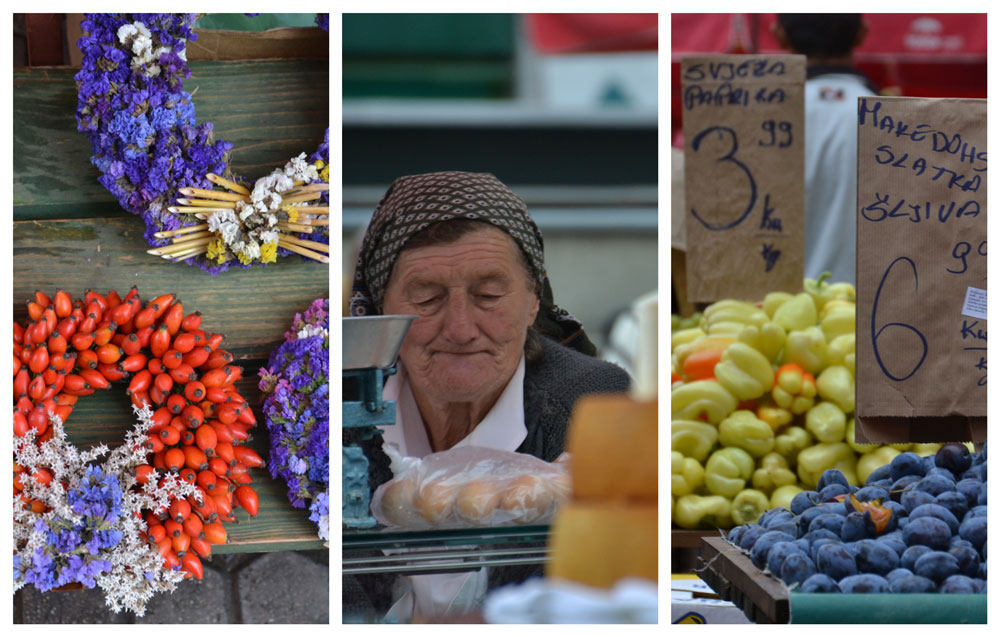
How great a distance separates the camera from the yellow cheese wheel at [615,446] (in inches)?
77.6

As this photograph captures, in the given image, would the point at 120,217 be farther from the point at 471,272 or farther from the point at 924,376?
the point at 924,376

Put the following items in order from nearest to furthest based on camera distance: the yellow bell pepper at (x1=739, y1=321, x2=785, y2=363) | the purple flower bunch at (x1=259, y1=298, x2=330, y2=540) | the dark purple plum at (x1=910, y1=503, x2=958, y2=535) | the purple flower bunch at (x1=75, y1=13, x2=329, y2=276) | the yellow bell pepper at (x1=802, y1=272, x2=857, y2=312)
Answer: the dark purple plum at (x1=910, y1=503, x2=958, y2=535) → the purple flower bunch at (x1=75, y1=13, x2=329, y2=276) → the purple flower bunch at (x1=259, y1=298, x2=330, y2=540) → the yellow bell pepper at (x1=739, y1=321, x2=785, y2=363) → the yellow bell pepper at (x1=802, y1=272, x2=857, y2=312)

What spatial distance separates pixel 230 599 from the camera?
8.57ft

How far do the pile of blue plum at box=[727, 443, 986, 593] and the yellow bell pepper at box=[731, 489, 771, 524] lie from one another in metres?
0.26

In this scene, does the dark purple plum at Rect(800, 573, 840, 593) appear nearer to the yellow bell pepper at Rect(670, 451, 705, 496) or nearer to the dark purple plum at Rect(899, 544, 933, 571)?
the dark purple plum at Rect(899, 544, 933, 571)

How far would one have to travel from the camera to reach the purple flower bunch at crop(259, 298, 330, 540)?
2.27 metres

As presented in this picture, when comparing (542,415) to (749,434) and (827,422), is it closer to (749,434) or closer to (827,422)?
(749,434)

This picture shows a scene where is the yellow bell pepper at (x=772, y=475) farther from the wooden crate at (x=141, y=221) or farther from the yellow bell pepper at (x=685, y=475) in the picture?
the wooden crate at (x=141, y=221)

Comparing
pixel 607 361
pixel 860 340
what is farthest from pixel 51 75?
pixel 860 340

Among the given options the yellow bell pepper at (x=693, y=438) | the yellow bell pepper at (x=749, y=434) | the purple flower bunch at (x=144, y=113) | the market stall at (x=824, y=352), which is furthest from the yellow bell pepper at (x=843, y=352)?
the purple flower bunch at (x=144, y=113)

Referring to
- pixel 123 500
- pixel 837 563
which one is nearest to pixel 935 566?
pixel 837 563

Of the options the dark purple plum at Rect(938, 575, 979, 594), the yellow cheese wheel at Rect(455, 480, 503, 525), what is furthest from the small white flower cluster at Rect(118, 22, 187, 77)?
the dark purple plum at Rect(938, 575, 979, 594)

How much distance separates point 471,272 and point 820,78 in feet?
4.01

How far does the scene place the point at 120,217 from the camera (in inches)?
90.8
